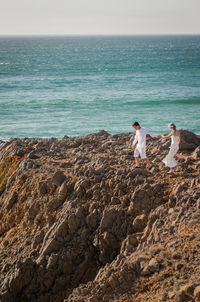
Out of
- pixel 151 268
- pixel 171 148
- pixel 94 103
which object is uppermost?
pixel 171 148

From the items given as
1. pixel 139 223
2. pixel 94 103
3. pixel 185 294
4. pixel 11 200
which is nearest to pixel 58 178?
pixel 11 200

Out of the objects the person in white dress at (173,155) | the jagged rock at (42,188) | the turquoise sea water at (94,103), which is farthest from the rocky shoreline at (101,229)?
the turquoise sea water at (94,103)

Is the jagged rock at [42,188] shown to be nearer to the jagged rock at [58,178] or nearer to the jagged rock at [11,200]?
the jagged rock at [58,178]

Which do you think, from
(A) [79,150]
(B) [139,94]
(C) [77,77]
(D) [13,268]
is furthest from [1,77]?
(D) [13,268]

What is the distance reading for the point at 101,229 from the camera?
9758 mm

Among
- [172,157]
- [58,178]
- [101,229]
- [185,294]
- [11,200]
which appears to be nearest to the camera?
[185,294]

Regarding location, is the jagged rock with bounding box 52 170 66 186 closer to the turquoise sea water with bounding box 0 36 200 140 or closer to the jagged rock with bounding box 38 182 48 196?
the jagged rock with bounding box 38 182 48 196

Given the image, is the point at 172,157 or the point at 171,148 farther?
the point at 171,148

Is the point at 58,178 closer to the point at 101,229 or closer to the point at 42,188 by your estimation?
the point at 42,188

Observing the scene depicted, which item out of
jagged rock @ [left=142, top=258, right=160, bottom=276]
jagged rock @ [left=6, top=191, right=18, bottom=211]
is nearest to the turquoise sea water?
jagged rock @ [left=6, top=191, right=18, bottom=211]

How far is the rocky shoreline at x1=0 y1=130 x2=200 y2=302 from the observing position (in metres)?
7.57

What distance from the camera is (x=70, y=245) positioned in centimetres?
977

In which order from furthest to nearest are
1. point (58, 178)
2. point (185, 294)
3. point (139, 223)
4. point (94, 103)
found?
point (94, 103) → point (58, 178) → point (139, 223) → point (185, 294)

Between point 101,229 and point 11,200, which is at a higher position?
point 101,229
